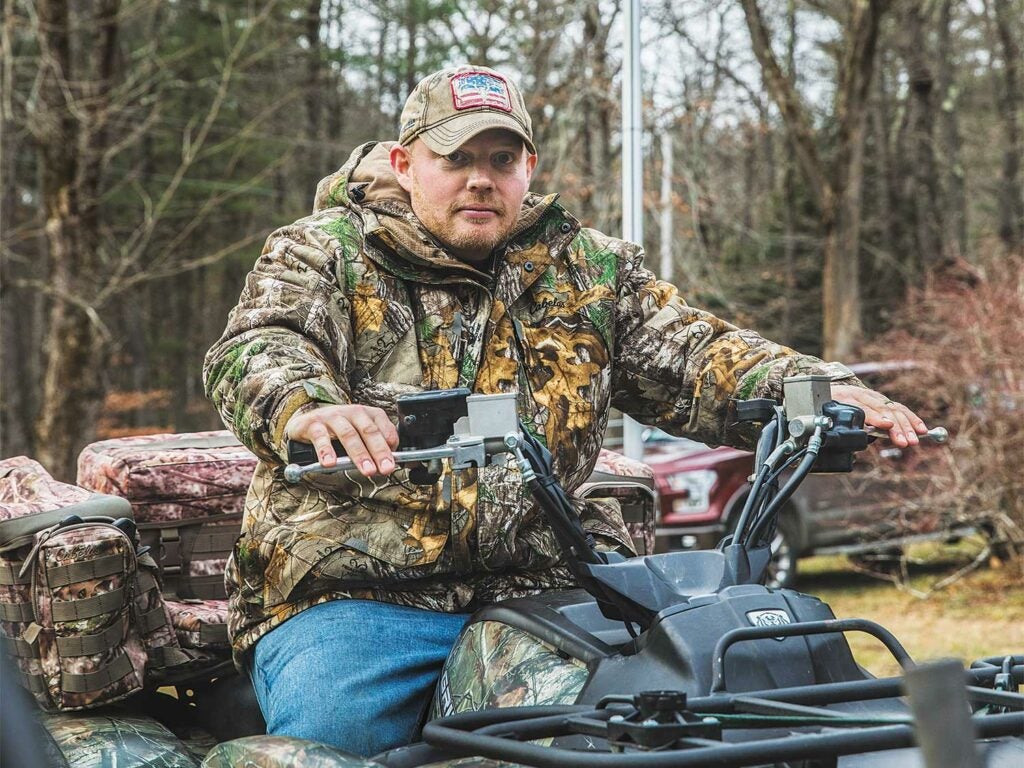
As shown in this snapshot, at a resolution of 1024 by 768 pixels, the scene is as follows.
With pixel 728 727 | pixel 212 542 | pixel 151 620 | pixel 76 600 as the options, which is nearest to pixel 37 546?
pixel 76 600

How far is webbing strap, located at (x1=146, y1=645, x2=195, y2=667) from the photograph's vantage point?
342 cm

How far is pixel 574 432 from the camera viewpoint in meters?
3.25

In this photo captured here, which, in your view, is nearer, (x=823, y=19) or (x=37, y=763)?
(x=37, y=763)

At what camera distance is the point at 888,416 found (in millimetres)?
2871

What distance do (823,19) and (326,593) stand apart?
86.8 feet

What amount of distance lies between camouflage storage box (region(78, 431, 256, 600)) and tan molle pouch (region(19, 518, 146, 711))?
788 millimetres

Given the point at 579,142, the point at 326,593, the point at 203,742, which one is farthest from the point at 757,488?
the point at 579,142

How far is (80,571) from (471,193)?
130 centimetres

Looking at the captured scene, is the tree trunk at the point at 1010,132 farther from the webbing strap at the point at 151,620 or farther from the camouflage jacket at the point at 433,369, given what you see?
the webbing strap at the point at 151,620

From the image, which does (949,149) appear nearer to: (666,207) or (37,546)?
(666,207)

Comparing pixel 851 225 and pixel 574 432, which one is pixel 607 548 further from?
pixel 851 225

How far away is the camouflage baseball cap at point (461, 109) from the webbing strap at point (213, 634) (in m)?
1.37

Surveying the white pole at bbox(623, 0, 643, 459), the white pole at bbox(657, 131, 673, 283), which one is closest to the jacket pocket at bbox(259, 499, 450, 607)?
the white pole at bbox(623, 0, 643, 459)

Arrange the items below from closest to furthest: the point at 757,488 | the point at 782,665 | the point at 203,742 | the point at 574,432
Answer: the point at 782,665 → the point at 757,488 → the point at 574,432 → the point at 203,742
